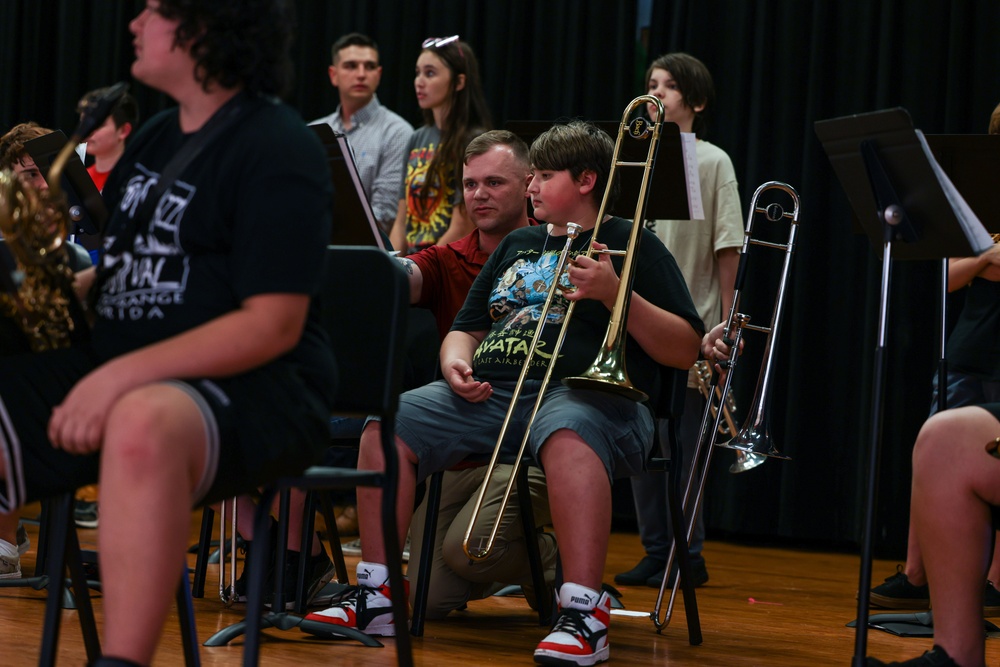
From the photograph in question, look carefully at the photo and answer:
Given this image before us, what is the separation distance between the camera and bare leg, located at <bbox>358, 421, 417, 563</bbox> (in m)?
2.64

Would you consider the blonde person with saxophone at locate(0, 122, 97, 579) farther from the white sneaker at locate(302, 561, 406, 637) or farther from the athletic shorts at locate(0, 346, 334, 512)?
the athletic shorts at locate(0, 346, 334, 512)

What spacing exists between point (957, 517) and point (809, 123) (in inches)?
114

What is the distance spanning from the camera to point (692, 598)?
8.98ft

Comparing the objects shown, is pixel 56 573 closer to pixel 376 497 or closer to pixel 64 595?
pixel 64 595

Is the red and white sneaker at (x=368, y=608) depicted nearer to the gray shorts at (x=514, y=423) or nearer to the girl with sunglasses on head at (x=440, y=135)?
the gray shorts at (x=514, y=423)

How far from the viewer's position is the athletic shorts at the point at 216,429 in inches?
58.4

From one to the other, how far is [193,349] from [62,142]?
1854mm

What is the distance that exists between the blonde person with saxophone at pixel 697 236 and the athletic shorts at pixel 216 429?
2.38 meters

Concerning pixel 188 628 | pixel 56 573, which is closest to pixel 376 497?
pixel 188 628

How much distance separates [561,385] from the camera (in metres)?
2.74

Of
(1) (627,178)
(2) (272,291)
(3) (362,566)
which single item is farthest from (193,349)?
(1) (627,178)

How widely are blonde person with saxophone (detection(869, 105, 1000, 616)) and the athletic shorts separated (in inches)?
88.1

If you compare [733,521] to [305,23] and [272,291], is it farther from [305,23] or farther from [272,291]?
[272,291]

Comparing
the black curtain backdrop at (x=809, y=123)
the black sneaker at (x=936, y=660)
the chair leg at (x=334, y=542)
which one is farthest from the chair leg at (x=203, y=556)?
the black curtain backdrop at (x=809, y=123)
